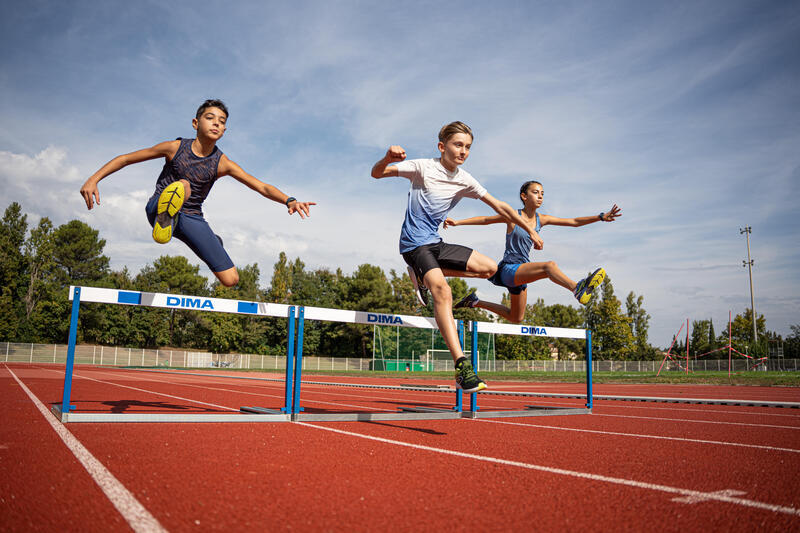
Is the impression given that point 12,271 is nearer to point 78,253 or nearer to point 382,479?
point 78,253

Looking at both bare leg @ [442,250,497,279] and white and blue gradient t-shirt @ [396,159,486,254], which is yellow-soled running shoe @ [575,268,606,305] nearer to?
bare leg @ [442,250,497,279]

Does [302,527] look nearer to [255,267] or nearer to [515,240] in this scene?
[515,240]

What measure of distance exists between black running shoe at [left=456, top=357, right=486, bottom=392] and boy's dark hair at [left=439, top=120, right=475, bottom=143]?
6.60 feet

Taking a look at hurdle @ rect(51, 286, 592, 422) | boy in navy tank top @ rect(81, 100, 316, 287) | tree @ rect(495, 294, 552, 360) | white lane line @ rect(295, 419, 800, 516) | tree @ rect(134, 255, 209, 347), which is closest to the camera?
white lane line @ rect(295, 419, 800, 516)

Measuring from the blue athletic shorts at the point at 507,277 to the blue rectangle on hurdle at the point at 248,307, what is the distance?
2.49 m

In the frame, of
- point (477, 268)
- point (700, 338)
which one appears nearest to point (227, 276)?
point (477, 268)

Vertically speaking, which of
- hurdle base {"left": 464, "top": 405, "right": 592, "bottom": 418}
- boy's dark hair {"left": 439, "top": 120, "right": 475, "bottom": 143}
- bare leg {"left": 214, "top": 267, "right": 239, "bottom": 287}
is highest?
boy's dark hair {"left": 439, "top": 120, "right": 475, "bottom": 143}

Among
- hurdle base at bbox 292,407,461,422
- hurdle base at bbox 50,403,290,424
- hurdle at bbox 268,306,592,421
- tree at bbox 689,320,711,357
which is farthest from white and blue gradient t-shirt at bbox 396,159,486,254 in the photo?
tree at bbox 689,320,711,357

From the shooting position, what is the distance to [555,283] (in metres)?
5.35

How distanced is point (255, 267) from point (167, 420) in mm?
63821

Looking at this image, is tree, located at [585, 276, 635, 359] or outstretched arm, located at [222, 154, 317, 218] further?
tree, located at [585, 276, 635, 359]

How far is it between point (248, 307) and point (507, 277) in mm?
2706

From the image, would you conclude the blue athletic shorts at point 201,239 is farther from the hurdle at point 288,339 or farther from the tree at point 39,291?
the tree at point 39,291

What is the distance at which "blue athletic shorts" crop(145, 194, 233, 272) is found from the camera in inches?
185
